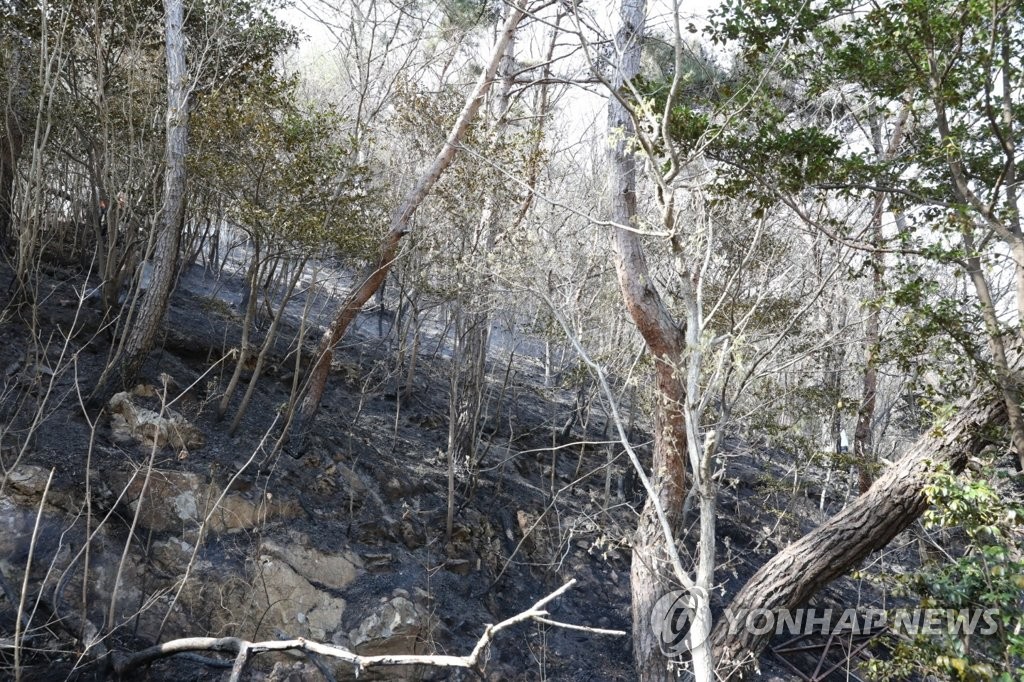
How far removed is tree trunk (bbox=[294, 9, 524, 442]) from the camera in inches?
311

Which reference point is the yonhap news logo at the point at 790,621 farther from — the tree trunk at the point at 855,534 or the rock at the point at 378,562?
the rock at the point at 378,562

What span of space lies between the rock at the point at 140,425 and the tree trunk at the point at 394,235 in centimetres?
141

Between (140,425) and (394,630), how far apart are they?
119 inches

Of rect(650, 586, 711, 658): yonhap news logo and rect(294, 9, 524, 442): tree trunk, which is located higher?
rect(294, 9, 524, 442): tree trunk

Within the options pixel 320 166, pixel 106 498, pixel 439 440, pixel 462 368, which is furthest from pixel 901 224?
pixel 106 498

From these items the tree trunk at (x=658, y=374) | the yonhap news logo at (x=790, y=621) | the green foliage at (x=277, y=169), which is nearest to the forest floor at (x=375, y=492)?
the yonhap news logo at (x=790, y=621)

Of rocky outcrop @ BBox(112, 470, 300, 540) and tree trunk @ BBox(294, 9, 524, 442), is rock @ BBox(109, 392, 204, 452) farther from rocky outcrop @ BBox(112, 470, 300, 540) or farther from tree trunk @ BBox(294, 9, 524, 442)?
tree trunk @ BBox(294, 9, 524, 442)

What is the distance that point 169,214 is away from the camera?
7.28 m

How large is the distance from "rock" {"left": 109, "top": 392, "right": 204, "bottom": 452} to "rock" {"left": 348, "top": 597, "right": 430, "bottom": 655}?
234cm

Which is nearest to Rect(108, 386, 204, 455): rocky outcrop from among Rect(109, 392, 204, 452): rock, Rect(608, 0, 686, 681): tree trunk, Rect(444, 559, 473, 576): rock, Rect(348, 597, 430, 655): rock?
Rect(109, 392, 204, 452): rock

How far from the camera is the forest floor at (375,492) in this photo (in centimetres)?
619

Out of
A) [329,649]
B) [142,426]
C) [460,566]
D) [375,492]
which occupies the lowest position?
[460,566]

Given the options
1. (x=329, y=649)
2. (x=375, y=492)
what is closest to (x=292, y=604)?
(x=375, y=492)

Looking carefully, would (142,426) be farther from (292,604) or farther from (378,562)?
(378,562)
